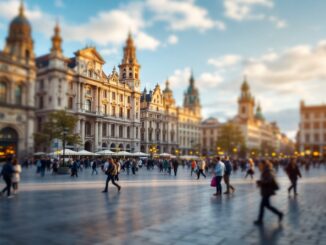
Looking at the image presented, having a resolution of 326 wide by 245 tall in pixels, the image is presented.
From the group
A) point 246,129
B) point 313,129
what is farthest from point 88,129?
point 246,129

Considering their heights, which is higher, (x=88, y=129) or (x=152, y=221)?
(x=88, y=129)

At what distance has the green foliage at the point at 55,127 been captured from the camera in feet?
46.1

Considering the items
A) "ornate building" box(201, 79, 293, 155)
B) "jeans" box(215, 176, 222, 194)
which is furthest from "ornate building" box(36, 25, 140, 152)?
"ornate building" box(201, 79, 293, 155)

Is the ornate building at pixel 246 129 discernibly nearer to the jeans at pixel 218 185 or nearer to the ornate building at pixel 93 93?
the ornate building at pixel 93 93

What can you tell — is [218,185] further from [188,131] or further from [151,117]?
[188,131]

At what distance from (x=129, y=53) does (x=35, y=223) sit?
14032mm

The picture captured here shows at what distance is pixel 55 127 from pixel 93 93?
118 inches

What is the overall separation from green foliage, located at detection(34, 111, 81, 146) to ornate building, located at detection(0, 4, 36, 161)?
2.33 ft

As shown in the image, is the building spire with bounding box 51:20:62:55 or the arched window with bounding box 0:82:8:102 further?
the building spire with bounding box 51:20:62:55

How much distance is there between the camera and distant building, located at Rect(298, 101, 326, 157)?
10650 centimetres

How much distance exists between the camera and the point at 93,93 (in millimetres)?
16734

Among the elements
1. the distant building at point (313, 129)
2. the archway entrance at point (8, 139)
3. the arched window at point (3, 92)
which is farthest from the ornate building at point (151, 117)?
the distant building at point (313, 129)

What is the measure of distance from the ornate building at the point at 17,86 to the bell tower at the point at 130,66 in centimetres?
750

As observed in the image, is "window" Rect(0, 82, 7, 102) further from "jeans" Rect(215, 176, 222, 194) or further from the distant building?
the distant building
